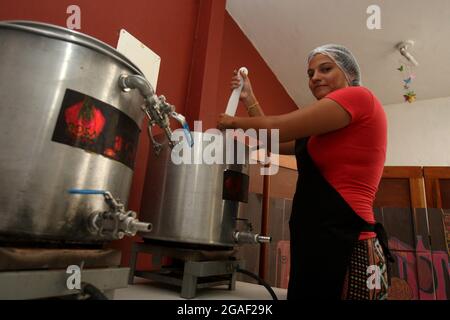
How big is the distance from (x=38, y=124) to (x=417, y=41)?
241 centimetres

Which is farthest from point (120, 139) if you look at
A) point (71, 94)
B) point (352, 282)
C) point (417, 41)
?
point (417, 41)

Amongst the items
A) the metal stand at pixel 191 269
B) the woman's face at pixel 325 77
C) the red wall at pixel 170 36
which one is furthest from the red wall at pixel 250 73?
the metal stand at pixel 191 269

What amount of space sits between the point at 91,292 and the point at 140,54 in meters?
0.91

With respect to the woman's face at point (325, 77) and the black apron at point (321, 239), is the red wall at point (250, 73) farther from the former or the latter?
the black apron at point (321, 239)

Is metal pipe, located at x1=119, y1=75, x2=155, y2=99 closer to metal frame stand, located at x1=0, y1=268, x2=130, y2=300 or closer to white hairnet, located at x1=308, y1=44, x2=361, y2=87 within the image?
metal frame stand, located at x1=0, y1=268, x2=130, y2=300

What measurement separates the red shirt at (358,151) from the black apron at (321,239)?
0.02 metres

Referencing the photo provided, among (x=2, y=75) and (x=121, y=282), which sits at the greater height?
(x=2, y=75)

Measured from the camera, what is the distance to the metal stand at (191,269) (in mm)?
685

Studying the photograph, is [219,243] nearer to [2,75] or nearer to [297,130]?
[297,130]

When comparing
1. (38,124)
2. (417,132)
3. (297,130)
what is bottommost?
(38,124)

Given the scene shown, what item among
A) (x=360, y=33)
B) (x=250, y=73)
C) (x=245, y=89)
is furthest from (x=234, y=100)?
(x=360, y=33)

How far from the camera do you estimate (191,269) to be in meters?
0.68

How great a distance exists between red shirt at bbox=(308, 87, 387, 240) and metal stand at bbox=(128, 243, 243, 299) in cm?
35

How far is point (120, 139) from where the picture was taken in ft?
1.64
